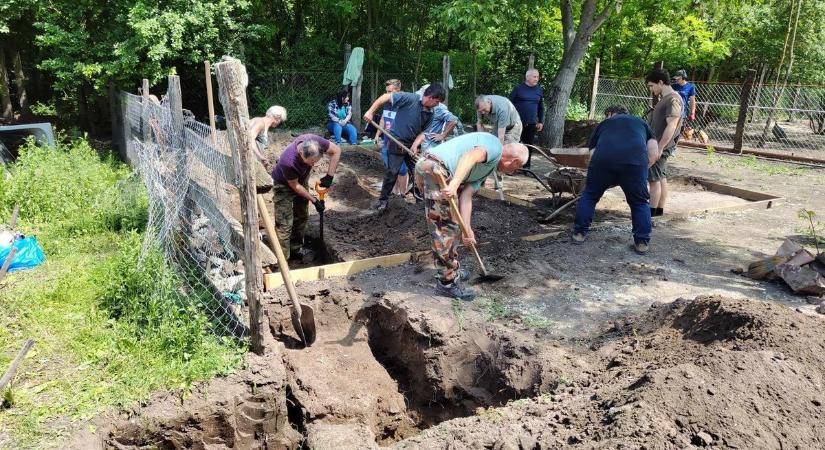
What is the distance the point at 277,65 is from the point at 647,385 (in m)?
12.7

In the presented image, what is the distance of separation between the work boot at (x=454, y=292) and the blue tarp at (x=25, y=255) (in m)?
3.76

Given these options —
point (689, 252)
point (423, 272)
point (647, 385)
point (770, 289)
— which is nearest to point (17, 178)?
point (423, 272)

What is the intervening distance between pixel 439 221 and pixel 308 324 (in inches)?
53.7

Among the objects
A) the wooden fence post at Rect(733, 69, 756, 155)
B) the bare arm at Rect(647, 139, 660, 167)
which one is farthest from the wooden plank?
the wooden fence post at Rect(733, 69, 756, 155)

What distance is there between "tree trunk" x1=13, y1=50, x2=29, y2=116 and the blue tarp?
989 centimetres

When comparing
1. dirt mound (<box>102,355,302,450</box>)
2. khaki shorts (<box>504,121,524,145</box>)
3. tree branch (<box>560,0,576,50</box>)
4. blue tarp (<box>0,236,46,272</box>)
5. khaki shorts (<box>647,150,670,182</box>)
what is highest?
tree branch (<box>560,0,576,50</box>)

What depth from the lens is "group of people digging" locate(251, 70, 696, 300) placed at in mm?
4578

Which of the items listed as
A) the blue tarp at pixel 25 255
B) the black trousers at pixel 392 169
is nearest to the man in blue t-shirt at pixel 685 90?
the black trousers at pixel 392 169

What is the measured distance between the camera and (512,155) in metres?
4.54

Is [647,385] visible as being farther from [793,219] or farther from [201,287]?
[793,219]

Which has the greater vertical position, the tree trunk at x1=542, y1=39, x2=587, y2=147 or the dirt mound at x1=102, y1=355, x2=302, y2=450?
the tree trunk at x1=542, y1=39, x2=587, y2=147

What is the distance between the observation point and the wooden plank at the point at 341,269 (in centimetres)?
505

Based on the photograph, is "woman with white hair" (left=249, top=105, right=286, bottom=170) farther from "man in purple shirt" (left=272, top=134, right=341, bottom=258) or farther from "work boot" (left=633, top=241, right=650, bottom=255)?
"work boot" (left=633, top=241, right=650, bottom=255)

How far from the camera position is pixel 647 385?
310 cm
